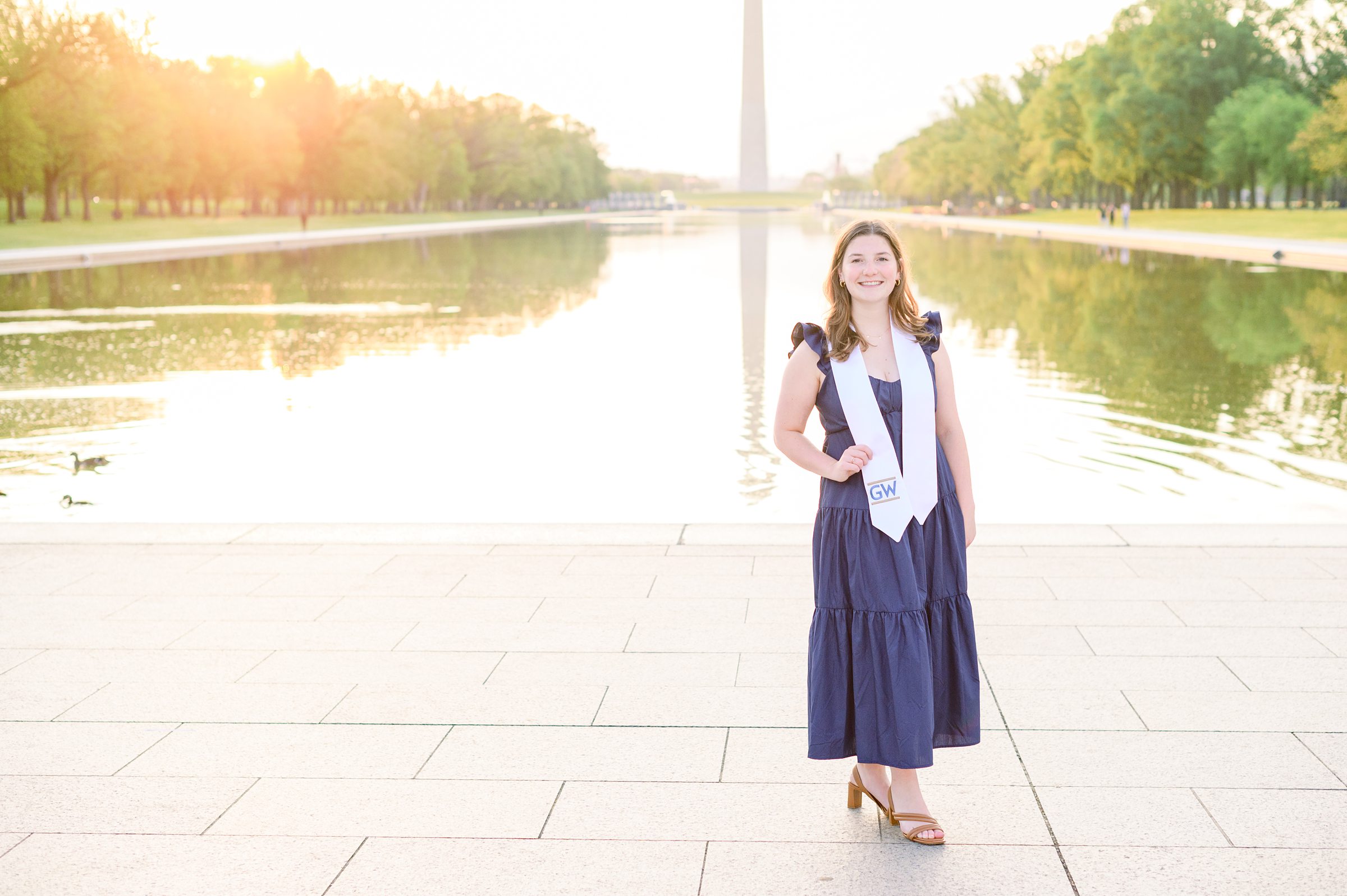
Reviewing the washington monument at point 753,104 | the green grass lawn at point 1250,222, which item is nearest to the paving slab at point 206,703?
the green grass lawn at point 1250,222

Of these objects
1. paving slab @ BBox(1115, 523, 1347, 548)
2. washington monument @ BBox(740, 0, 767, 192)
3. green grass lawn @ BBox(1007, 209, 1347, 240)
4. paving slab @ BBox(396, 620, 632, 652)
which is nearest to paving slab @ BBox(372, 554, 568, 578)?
paving slab @ BBox(396, 620, 632, 652)

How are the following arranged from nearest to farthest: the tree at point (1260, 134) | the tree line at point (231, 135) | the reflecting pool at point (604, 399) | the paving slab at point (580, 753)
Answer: the paving slab at point (580, 753) → the reflecting pool at point (604, 399) → the tree line at point (231, 135) → the tree at point (1260, 134)

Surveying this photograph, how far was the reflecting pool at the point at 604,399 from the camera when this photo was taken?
30.4ft

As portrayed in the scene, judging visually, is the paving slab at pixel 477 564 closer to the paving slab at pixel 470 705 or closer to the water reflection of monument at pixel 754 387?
the paving slab at pixel 470 705

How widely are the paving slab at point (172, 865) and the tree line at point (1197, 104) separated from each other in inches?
2142

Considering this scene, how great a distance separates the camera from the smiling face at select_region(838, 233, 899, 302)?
10.9 ft

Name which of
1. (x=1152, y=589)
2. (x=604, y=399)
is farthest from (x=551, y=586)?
(x=604, y=399)

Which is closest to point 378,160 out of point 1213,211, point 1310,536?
point 1213,211

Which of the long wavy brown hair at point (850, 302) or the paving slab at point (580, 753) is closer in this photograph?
the long wavy brown hair at point (850, 302)

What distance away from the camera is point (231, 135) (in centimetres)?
7231

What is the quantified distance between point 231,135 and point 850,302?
75.6m

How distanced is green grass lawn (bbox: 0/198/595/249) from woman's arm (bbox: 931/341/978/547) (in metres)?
44.4

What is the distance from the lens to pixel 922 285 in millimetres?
26234

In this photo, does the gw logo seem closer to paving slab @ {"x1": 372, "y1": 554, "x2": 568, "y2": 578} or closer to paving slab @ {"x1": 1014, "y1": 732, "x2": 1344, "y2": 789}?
paving slab @ {"x1": 1014, "y1": 732, "x2": 1344, "y2": 789}
